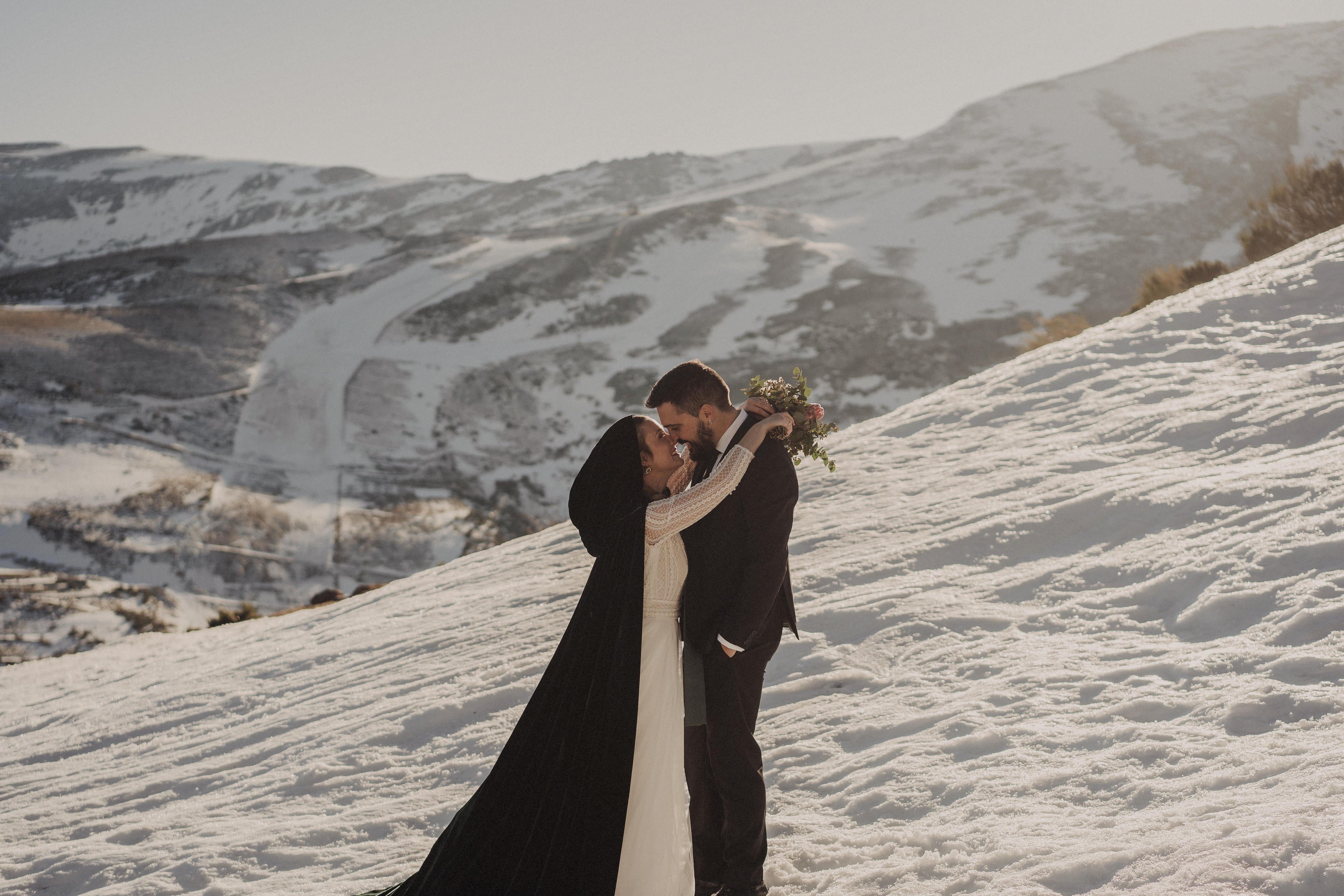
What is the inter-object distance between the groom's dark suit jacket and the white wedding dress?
8 centimetres

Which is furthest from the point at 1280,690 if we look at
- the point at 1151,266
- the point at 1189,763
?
the point at 1151,266

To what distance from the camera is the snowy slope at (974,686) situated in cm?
328

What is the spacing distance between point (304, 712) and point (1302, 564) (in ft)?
22.2

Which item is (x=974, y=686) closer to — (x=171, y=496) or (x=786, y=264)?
(x=171, y=496)

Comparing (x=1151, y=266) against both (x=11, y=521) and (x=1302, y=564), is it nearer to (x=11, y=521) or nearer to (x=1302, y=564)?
(x=1302, y=564)

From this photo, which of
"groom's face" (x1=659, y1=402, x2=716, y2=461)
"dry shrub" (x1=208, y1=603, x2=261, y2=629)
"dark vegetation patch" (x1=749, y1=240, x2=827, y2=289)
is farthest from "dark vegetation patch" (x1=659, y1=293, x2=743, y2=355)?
"groom's face" (x1=659, y1=402, x2=716, y2=461)

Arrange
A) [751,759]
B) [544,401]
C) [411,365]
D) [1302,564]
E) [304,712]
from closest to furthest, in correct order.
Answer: [751,759]
[1302,564]
[304,712]
[544,401]
[411,365]

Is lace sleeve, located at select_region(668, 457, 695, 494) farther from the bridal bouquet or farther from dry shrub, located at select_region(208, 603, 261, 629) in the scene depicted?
dry shrub, located at select_region(208, 603, 261, 629)

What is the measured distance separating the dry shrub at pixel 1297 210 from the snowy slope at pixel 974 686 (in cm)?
322

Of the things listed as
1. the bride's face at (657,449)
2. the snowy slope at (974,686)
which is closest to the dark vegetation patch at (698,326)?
the snowy slope at (974,686)

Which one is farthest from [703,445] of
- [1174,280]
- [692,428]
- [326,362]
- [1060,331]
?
[326,362]

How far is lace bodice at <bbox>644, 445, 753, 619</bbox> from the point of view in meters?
3.04

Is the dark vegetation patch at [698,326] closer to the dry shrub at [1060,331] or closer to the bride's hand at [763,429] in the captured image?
the dry shrub at [1060,331]

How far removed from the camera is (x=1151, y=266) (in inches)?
1287
